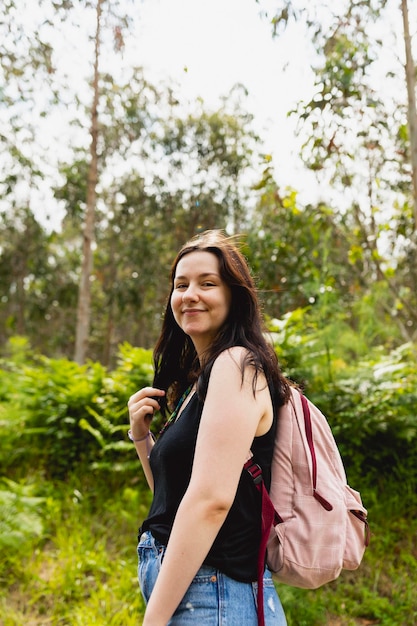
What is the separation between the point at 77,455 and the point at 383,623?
358 centimetres

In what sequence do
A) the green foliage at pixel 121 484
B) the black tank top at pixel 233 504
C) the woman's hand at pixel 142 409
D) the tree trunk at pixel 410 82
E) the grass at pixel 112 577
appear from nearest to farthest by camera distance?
the black tank top at pixel 233 504 < the woman's hand at pixel 142 409 < the grass at pixel 112 577 < the green foliage at pixel 121 484 < the tree trunk at pixel 410 82

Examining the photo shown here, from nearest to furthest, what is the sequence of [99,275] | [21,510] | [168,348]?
[168,348]
[21,510]
[99,275]

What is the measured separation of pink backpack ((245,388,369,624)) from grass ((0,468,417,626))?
2.40m

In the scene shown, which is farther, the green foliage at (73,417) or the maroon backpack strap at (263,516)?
the green foliage at (73,417)

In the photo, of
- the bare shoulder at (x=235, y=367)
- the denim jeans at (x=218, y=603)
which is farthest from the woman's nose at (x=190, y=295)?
the denim jeans at (x=218, y=603)

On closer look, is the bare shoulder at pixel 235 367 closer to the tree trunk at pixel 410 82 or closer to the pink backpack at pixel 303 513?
the pink backpack at pixel 303 513

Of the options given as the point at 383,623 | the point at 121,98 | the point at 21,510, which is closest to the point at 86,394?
the point at 21,510

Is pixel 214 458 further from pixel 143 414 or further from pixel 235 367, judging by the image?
pixel 143 414

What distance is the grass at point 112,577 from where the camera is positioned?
12.0ft

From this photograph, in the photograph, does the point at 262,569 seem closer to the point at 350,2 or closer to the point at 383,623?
the point at 383,623

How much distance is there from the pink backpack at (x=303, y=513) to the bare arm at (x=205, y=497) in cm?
16

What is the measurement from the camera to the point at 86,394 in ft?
20.6

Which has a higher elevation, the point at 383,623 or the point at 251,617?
the point at 251,617

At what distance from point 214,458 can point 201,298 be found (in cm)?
49
